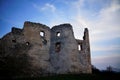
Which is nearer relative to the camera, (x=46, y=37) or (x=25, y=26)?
(x=25, y=26)

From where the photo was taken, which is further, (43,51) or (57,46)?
(57,46)

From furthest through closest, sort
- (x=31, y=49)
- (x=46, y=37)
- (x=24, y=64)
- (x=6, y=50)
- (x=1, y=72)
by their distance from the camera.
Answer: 1. (x=46, y=37)
2. (x=31, y=49)
3. (x=24, y=64)
4. (x=6, y=50)
5. (x=1, y=72)

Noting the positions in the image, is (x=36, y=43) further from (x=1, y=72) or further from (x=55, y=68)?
(x=1, y=72)

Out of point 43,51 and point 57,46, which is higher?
point 57,46

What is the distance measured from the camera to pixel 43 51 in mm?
17500

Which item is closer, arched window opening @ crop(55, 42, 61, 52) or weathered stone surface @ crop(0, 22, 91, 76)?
weathered stone surface @ crop(0, 22, 91, 76)

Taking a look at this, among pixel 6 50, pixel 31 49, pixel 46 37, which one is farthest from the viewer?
pixel 46 37

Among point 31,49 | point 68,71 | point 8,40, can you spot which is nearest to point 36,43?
point 31,49

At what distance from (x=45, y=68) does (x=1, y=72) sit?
5.54 meters

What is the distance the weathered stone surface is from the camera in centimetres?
1462

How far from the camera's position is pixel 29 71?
50.8 feet

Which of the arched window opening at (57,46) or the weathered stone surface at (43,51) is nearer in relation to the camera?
the weathered stone surface at (43,51)

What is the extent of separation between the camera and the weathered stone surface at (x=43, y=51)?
576 inches

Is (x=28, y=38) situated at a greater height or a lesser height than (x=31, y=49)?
greater
